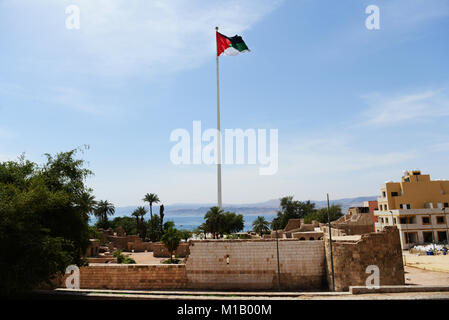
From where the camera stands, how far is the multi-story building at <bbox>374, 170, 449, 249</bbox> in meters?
46.3

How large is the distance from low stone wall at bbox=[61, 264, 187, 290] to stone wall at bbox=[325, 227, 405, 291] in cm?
929

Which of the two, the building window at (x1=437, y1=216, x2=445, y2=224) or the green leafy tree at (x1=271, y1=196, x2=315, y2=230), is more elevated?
the green leafy tree at (x1=271, y1=196, x2=315, y2=230)

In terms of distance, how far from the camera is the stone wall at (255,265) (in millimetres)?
17656

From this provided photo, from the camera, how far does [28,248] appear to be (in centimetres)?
1204

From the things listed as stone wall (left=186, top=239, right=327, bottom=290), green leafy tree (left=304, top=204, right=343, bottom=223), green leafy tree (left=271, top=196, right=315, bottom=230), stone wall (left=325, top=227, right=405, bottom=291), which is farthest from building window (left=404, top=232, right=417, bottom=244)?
green leafy tree (left=271, top=196, right=315, bottom=230)

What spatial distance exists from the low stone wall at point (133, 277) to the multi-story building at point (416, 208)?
39.7 m

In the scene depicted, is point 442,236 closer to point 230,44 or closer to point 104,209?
point 230,44

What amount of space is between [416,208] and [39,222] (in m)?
54.6

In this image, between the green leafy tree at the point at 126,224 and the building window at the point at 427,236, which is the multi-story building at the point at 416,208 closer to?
the building window at the point at 427,236

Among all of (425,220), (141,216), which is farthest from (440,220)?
(141,216)
